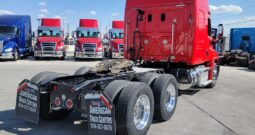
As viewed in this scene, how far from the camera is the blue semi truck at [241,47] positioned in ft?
78.3

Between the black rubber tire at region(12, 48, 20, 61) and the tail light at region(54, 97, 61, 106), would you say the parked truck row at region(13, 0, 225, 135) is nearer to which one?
the tail light at region(54, 97, 61, 106)

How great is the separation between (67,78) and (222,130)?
126 inches

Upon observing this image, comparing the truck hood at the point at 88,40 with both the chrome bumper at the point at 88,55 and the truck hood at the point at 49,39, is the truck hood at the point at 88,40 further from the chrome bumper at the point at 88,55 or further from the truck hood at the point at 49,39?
the truck hood at the point at 49,39

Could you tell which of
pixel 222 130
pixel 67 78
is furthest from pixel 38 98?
pixel 222 130

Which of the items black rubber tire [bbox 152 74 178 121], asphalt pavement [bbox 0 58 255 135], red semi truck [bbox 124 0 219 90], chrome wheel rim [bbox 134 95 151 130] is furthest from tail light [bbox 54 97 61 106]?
red semi truck [bbox 124 0 219 90]

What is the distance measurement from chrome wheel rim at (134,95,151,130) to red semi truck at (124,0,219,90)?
3356mm

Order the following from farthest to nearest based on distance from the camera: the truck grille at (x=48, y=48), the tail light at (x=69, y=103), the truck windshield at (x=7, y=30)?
the truck grille at (x=48, y=48) < the truck windshield at (x=7, y=30) < the tail light at (x=69, y=103)

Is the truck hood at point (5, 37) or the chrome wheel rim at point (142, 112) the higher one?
the truck hood at point (5, 37)

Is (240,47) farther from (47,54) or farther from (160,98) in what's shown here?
(160,98)

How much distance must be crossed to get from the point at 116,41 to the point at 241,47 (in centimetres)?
1020

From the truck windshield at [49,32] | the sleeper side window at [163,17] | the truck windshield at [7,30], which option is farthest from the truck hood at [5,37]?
the sleeper side window at [163,17]

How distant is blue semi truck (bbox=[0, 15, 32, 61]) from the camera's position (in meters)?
22.4

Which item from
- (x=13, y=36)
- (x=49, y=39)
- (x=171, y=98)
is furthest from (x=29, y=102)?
(x=49, y=39)

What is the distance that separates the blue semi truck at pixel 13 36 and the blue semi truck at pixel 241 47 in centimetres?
1567
